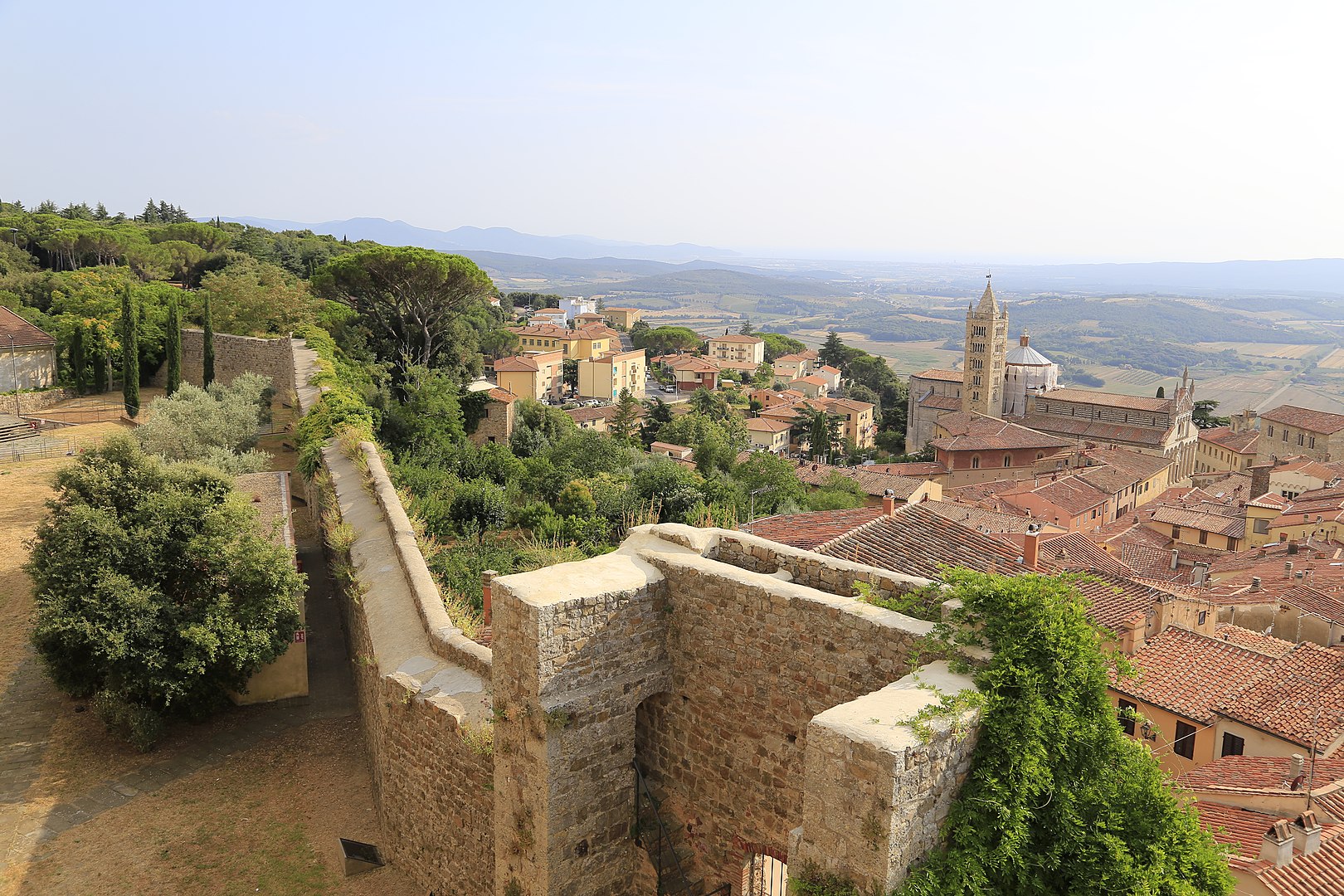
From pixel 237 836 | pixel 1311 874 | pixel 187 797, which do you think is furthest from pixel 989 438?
pixel 237 836

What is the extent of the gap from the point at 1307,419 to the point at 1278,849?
59.8m

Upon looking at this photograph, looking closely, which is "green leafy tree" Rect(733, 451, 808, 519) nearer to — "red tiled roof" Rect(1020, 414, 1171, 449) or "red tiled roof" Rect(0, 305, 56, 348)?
"red tiled roof" Rect(0, 305, 56, 348)

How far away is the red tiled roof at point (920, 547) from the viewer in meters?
10.5

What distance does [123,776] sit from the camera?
1088 cm

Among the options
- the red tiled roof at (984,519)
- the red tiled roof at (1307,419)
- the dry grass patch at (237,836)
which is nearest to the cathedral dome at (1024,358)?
the red tiled roof at (1307,419)

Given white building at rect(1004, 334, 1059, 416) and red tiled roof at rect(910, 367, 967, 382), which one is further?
red tiled roof at rect(910, 367, 967, 382)

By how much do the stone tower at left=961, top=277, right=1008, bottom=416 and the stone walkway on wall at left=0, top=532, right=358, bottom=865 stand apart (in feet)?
240

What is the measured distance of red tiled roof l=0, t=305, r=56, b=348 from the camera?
1318 inches

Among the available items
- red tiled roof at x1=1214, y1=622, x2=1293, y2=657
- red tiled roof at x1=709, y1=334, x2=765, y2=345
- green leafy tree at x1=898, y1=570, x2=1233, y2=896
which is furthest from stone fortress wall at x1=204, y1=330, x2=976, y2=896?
red tiled roof at x1=709, y1=334, x2=765, y2=345

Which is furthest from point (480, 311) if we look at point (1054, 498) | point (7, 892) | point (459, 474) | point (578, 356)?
point (7, 892)

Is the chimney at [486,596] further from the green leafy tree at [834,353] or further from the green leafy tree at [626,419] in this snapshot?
the green leafy tree at [834,353]

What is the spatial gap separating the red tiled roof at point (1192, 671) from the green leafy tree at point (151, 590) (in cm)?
1323

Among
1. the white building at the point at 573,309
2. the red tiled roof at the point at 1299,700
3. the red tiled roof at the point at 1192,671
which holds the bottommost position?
the red tiled roof at the point at 1192,671

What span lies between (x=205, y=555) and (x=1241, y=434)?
76.0 metres
